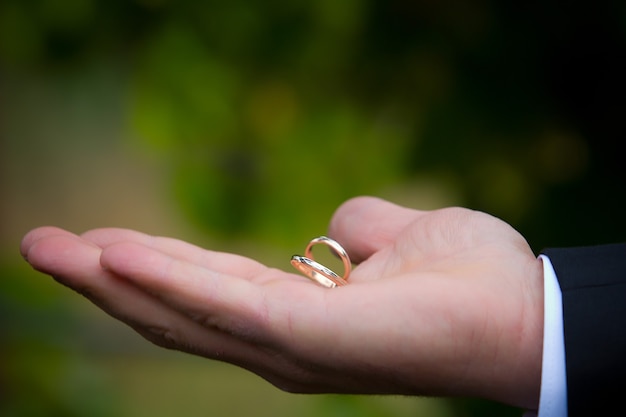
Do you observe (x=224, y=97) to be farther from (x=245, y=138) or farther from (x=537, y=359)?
(x=537, y=359)

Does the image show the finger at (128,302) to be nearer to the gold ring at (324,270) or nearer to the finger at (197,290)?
the finger at (197,290)

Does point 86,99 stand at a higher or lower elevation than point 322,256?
higher

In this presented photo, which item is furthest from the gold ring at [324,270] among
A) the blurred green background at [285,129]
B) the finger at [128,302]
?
the blurred green background at [285,129]

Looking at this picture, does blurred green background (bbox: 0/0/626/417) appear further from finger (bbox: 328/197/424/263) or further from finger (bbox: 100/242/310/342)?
finger (bbox: 100/242/310/342)

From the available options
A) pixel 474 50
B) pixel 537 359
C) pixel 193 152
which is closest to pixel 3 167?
pixel 193 152

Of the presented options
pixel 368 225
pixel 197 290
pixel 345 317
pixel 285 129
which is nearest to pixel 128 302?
pixel 197 290

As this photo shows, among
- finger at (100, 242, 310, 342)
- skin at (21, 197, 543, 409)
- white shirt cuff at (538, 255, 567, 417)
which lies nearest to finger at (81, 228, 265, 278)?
skin at (21, 197, 543, 409)

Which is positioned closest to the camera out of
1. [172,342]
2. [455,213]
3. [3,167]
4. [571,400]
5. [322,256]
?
[571,400]

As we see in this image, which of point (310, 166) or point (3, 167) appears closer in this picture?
point (310, 166)

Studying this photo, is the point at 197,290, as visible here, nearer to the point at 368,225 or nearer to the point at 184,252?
the point at 184,252
